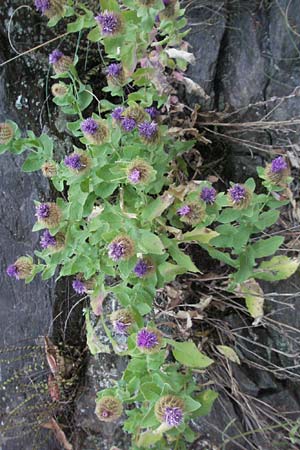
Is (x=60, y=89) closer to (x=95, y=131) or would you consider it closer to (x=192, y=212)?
(x=95, y=131)

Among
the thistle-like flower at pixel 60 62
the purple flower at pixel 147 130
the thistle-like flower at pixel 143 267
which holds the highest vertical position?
the thistle-like flower at pixel 60 62

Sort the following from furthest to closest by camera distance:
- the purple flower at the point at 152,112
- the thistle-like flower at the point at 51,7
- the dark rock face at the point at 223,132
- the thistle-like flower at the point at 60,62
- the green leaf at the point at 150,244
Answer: the dark rock face at the point at 223,132, the purple flower at the point at 152,112, the thistle-like flower at the point at 60,62, the thistle-like flower at the point at 51,7, the green leaf at the point at 150,244

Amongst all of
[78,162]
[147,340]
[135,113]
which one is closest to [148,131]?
[135,113]

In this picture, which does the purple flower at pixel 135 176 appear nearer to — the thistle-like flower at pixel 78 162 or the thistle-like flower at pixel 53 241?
the thistle-like flower at pixel 78 162

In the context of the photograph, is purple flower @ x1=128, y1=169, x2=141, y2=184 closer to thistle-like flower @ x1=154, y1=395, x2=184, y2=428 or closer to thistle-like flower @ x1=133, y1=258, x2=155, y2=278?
thistle-like flower @ x1=133, y1=258, x2=155, y2=278

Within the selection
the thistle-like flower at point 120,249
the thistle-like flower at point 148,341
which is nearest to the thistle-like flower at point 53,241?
the thistle-like flower at point 120,249

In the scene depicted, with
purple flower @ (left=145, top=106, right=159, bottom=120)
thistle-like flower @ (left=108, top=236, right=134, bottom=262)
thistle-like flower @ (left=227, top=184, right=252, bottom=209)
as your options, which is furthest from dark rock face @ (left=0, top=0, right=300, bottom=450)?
thistle-like flower @ (left=108, top=236, right=134, bottom=262)
